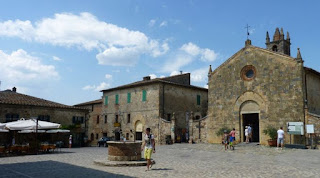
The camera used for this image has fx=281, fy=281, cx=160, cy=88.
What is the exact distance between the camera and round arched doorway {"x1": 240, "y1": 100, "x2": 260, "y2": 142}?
23.4 metres

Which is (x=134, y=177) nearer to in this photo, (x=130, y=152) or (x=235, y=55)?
(x=130, y=152)

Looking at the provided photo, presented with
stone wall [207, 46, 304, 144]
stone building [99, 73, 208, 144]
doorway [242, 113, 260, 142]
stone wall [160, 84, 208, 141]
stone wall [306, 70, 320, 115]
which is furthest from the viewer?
stone wall [160, 84, 208, 141]

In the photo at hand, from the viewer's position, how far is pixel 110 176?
895 centimetres

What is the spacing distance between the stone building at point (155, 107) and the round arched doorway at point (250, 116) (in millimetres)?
5507

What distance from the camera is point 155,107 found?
29984 mm

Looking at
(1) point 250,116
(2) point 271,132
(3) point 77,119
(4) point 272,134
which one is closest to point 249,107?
(1) point 250,116

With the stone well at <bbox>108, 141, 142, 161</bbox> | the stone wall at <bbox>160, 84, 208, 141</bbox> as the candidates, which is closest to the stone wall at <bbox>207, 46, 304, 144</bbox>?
the stone wall at <bbox>160, 84, 208, 141</bbox>

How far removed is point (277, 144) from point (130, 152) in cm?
1242

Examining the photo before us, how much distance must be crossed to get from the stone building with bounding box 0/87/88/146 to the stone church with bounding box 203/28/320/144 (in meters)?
13.7

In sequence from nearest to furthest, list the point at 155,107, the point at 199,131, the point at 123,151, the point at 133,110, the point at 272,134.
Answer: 1. the point at 123,151
2. the point at 272,134
3. the point at 199,131
4. the point at 155,107
5. the point at 133,110

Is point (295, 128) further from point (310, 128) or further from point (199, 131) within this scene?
point (199, 131)

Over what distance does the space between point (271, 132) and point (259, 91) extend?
349 cm

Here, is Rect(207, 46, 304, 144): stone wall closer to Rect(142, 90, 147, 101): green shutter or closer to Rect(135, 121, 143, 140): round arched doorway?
Rect(142, 90, 147, 101): green shutter

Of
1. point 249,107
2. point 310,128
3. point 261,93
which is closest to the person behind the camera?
point 310,128
